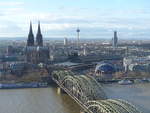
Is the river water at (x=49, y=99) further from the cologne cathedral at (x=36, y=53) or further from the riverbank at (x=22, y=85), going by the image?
the cologne cathedral at (x=36, y=53)

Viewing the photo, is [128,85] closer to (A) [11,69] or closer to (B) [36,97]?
(B) [36,97]

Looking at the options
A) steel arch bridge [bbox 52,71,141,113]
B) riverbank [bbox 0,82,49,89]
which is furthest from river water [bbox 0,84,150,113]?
riverbank [bbox 0,82,49,89]

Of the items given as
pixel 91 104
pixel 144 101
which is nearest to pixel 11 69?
pixel 144 101

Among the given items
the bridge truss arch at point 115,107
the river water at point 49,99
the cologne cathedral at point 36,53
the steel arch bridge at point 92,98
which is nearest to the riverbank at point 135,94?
the river water at point 49,99

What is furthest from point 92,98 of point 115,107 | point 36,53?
point 36,53

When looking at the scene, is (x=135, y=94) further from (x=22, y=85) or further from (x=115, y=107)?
(x=115, y=107)

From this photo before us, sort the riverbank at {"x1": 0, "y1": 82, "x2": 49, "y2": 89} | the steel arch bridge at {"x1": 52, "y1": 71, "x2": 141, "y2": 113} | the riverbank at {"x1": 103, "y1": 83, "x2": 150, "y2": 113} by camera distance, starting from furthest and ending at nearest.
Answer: the riverbank at {"x1": 0, "y1": 82, "x2": 49, "y2": 89}, the riverbank at {"x1": 103, "y1": 83, "x2": 150, "y2": 113}, the steel arch bridge at {"x1": 52, "y1": 71, "x2": 141, "y2": 113}

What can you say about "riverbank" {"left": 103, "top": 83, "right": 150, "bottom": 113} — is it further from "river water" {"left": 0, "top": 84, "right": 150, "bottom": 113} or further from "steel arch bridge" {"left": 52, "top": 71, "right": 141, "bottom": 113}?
"steel arch bridge" {"left": 52, "top": 71, "right": 141, "bottom": 113}
